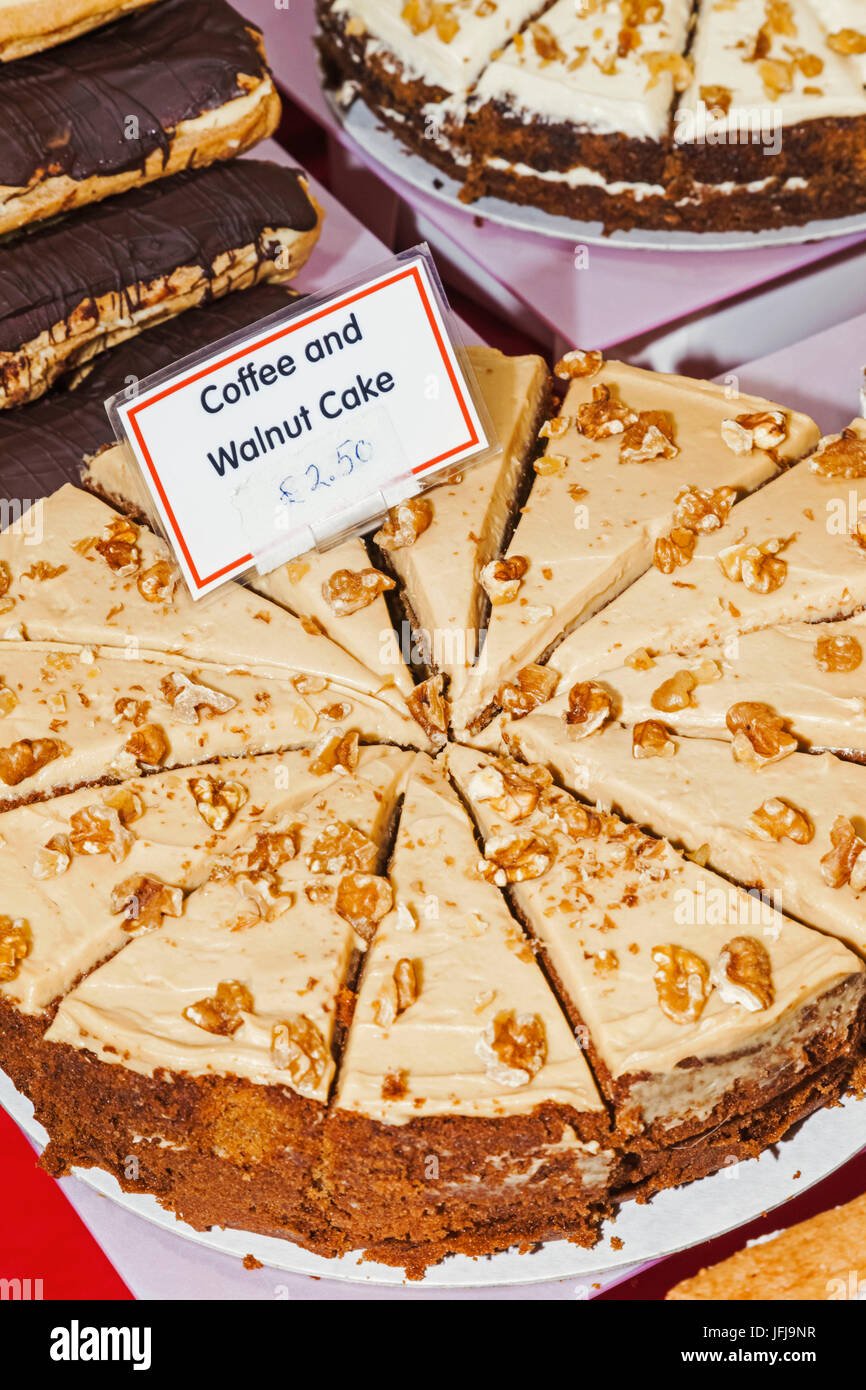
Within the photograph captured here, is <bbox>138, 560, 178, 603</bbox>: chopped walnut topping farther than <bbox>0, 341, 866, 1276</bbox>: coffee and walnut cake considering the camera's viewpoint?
Yes

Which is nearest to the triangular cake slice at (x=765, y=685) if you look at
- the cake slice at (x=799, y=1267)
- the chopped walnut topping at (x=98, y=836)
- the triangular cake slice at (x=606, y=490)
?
the triangular cake slice at (x=606, y=490)

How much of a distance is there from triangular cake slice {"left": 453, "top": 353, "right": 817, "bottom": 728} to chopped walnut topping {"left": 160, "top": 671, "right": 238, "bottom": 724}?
1.31ft

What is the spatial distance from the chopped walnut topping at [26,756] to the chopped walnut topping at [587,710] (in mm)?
830

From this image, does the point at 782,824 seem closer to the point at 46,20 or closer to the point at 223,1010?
the point at 223,1010

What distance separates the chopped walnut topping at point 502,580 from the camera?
2287mm

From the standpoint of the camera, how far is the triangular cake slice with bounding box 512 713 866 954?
1944 mm

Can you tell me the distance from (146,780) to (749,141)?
2.20 meters

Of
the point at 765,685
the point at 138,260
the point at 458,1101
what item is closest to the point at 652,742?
the point at 765,685

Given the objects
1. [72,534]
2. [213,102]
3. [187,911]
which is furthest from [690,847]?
[213,102]

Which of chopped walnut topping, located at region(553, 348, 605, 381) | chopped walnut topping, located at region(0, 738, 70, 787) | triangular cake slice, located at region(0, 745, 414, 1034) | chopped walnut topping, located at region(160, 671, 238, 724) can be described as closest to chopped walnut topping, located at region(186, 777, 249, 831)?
triangular cake slice, located at region(0, 745, 414, 1034)

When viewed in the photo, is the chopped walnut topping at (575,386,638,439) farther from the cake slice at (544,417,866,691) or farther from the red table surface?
the red table surface

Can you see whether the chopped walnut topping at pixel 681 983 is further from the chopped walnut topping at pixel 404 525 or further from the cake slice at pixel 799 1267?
the chopped walnut topping at pixel 404 525
